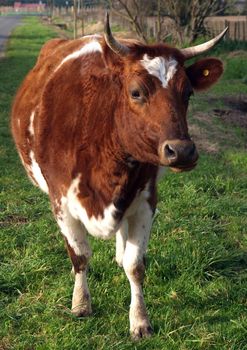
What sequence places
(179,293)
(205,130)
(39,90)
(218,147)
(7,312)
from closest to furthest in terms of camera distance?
(7,312)
(179,293)
(39,90)
(218,147)
(205,130)

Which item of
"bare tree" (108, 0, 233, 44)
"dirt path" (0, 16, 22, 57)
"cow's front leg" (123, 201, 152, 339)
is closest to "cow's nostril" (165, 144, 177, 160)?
"cow's front leg" (123, 201, 152, 339)

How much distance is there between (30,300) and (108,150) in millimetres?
1263

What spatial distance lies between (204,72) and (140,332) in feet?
5.54

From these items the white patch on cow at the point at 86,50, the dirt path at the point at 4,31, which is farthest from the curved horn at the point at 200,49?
the dirt path at the point at 4,31

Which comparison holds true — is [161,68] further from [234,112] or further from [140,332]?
[234,112]

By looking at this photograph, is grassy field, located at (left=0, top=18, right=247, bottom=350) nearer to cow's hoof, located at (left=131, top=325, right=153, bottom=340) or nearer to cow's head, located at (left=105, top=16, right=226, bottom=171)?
cow's hoof, located at (left=131, top=325, right=153, bottom=340)

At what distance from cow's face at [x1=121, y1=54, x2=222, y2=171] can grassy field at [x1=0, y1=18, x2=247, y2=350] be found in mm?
1161

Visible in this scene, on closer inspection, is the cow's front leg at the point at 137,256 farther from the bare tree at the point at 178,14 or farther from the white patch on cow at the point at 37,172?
the bare tree at the point at 178,14

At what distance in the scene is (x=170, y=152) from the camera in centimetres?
330

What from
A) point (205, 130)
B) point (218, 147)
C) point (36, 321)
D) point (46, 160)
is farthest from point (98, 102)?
point (205, 130)

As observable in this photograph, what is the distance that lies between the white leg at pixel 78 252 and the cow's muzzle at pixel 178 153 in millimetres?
1095

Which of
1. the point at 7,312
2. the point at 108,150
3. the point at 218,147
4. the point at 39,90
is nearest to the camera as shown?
the point at 108,150

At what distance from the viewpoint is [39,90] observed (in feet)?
15.7

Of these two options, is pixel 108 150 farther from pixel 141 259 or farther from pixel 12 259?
pixel 12 259
